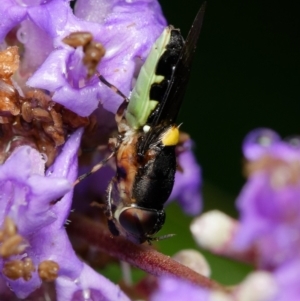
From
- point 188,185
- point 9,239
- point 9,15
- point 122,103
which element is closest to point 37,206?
point 9,239

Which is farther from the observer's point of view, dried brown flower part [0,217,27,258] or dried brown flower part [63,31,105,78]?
dried brown flower part [63,31,105,78]

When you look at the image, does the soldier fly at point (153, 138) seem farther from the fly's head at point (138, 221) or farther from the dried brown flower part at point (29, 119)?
the dried brown flower part at point (29, 119)

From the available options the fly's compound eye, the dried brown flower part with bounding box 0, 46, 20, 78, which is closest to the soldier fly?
the fly's compound eye

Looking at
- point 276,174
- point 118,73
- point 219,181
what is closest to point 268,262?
point 276,174

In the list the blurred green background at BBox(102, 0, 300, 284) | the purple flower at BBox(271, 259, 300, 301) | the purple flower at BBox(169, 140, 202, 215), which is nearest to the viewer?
the purple flower at BBox(271, 259, 300, 301)

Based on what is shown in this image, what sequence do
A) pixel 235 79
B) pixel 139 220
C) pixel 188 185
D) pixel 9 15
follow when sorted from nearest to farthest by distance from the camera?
pixel 139 220
pixel 9 15
pixel 188 185
pixel 235 79

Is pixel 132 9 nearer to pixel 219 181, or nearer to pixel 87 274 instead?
pixel 87 274

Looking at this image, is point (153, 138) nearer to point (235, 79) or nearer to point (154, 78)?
point (154, 78)

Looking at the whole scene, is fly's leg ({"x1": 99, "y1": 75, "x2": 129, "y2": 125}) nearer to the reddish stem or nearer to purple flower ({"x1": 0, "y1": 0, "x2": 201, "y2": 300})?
purple flower ({"x1": 0, "y1": 0, "x2": 201, "y2": 300})
